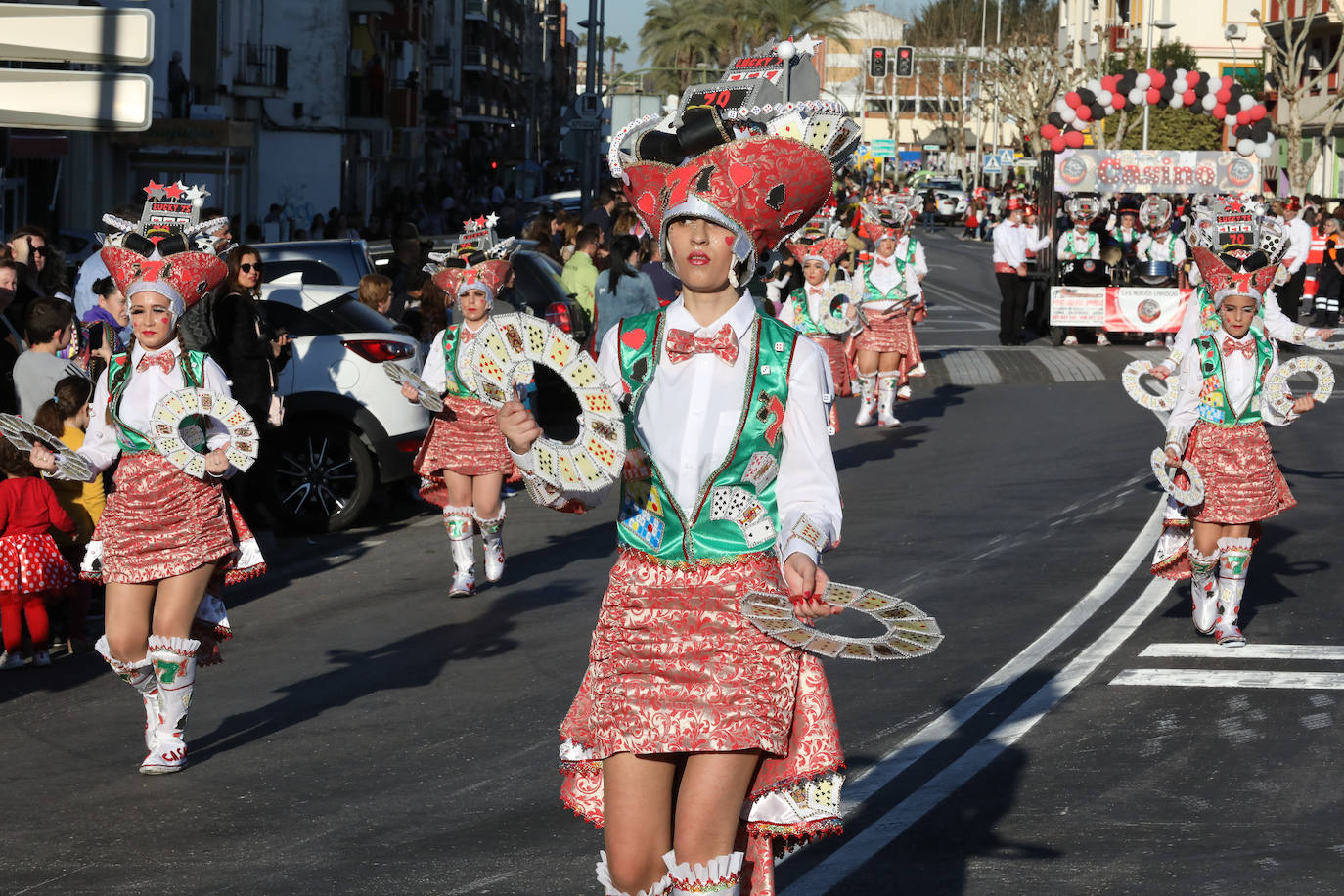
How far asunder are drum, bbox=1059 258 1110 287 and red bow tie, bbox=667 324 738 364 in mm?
22914

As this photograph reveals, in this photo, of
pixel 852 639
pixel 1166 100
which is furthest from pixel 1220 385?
pixel 1166 100

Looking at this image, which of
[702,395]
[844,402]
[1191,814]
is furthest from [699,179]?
[844,402]

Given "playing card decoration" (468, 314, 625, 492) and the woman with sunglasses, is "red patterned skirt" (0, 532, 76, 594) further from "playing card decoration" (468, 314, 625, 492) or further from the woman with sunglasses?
"playing card decoration" (468, 314, 625, 492)

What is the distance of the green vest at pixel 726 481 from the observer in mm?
4543

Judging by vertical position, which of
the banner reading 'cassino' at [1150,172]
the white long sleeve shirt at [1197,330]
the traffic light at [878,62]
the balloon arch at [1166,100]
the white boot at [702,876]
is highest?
the traffic light at [878,62]

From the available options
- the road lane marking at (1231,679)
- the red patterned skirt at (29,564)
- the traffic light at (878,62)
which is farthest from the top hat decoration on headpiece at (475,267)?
the traffic light at (878,62)

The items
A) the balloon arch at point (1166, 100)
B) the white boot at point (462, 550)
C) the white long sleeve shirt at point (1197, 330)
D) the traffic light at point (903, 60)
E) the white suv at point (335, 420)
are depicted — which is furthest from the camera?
the traffic light at point (903, 60)

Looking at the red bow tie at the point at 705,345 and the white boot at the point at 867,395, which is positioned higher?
the red bow tie at the point at 705,345

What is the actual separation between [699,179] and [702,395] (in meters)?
0.55

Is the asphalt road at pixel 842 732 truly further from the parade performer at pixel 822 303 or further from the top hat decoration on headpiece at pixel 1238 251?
the parade performer at pixel 822 303

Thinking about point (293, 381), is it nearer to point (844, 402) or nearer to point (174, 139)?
point (844, 402)

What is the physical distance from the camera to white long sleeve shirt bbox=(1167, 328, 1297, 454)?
9.35m

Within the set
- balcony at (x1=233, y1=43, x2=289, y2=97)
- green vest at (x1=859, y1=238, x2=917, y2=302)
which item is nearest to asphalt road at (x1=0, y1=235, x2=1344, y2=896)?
green vest at (x1=859, y1=238, x2=917, y2=302)

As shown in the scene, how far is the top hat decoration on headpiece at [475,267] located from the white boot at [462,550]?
50.5 inches
